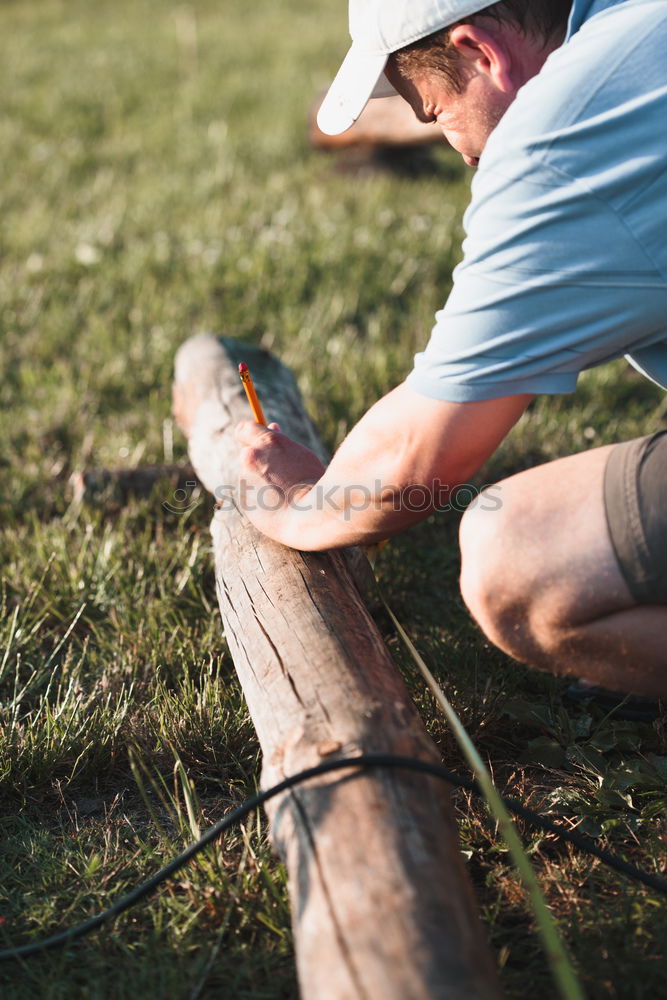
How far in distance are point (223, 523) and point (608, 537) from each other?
1.09m

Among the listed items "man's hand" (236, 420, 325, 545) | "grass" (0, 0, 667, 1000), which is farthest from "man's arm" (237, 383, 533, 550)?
"grass" (0, 0, 667, 1000)

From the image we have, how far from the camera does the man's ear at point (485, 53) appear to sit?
6.12ft

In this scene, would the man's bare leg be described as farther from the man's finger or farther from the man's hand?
the man's finger

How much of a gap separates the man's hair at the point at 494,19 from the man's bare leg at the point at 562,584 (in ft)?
2.64

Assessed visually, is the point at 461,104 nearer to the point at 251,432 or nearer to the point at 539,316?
the point at 539,316

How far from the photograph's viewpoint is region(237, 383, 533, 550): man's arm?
1877 mm

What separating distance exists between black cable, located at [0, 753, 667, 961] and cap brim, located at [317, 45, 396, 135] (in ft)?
4.28

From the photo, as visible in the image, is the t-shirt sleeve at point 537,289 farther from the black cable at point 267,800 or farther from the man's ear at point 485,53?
the black cable at point 267,800

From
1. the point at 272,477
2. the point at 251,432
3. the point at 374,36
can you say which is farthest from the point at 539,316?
the point at 251,432

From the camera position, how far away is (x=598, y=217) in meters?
1.73

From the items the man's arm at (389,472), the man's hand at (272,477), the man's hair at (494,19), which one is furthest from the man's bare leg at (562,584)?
the man's hair at (494,19)

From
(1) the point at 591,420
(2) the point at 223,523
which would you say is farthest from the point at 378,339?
(2) the point at 223,523

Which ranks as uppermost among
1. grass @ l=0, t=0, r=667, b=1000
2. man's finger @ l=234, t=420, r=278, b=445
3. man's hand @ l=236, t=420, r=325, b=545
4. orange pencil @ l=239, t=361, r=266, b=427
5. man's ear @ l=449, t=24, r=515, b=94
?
man's ear @ l=449, t=24, r=515, b=94

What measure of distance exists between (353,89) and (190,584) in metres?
1.37
